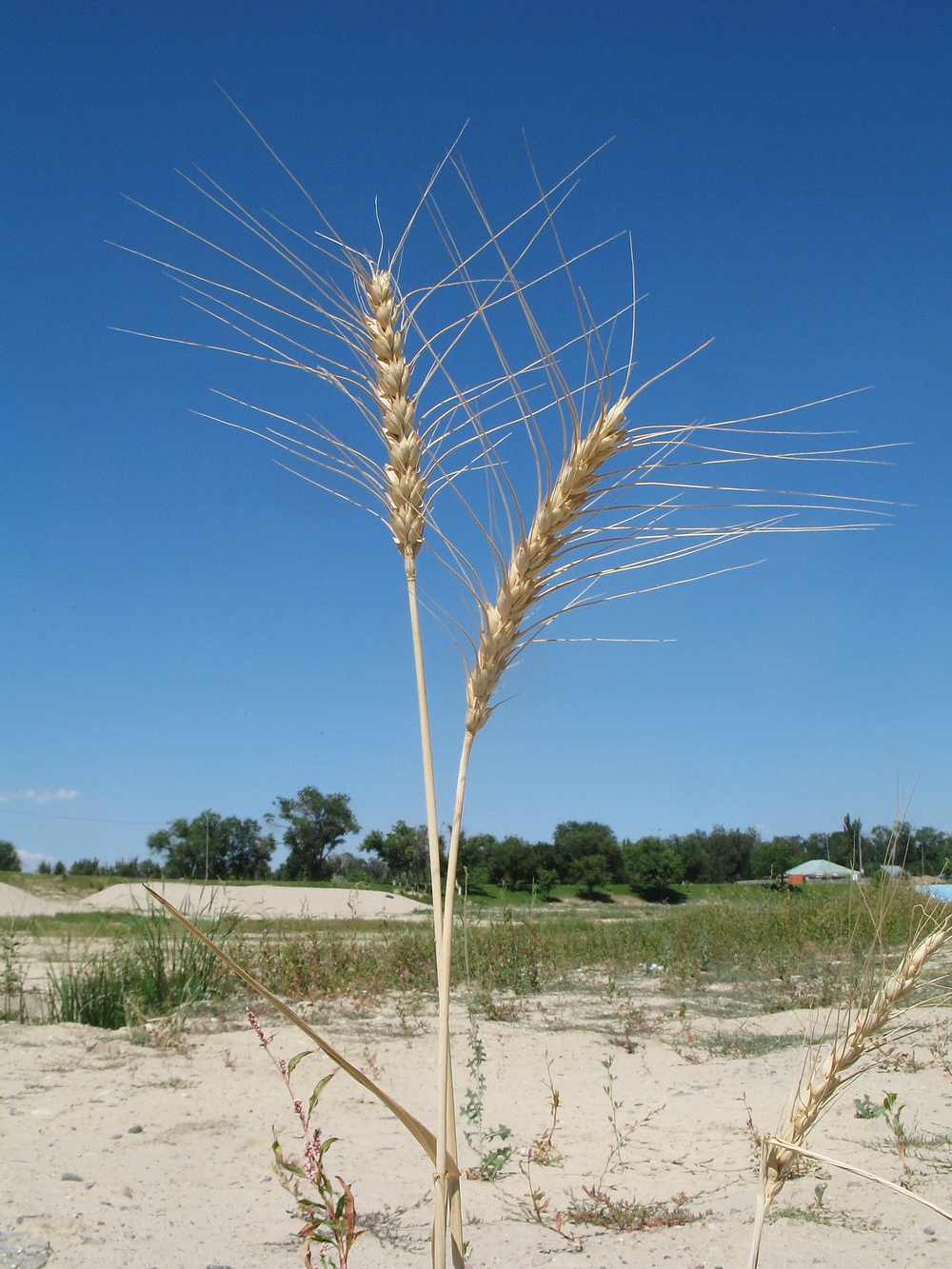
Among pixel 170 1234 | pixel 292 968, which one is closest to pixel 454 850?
pixel 170 1234

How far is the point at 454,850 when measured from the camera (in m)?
1.10

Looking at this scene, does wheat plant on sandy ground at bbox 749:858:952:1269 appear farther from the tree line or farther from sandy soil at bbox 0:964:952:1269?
the tree line

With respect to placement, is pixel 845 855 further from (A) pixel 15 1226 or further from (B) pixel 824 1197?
(A) pixel 15 1226

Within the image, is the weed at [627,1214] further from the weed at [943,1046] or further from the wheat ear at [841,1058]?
the weed at [943,1046]

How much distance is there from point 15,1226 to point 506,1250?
1748mm

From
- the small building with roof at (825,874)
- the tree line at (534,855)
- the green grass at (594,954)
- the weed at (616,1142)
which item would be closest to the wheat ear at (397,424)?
the small building with roof at (825,874)

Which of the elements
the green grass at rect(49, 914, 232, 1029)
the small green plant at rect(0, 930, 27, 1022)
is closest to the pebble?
the green grass at rect(49, 914, 232, 1029)

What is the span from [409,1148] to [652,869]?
42860 mm

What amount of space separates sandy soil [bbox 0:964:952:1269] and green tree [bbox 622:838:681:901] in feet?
129

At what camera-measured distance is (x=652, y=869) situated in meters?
44.8

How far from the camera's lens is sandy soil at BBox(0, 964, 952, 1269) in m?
2.98

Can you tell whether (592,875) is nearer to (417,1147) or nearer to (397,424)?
(417,1147)

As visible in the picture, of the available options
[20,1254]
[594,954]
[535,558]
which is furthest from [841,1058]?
[594,954]

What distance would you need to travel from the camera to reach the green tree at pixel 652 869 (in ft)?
145
